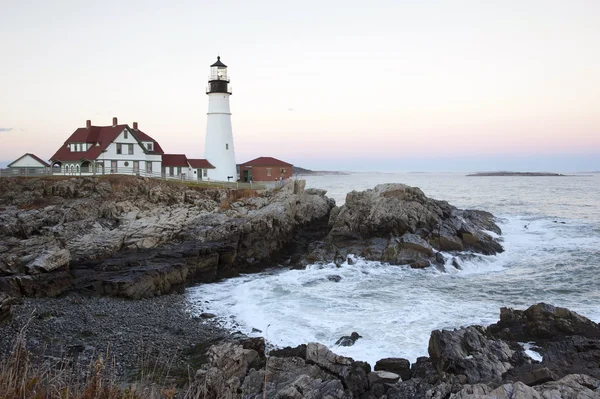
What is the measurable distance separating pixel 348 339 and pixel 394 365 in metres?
2.38

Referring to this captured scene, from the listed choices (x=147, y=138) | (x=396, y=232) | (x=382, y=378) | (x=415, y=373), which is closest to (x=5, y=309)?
(x=382, y=378)

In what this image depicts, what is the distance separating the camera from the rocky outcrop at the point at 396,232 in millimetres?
25531

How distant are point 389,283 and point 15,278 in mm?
15362

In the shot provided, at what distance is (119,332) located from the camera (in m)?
14.6

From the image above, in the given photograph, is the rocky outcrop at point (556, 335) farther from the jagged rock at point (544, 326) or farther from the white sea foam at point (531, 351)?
the white sea foam at point (531, 351)

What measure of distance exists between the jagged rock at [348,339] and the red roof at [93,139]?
30.2 m

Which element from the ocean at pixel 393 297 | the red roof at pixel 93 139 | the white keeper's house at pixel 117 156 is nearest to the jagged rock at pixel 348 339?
the ocean at pixel 393 297

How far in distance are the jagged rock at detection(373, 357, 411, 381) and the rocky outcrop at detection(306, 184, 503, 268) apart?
1272 cm

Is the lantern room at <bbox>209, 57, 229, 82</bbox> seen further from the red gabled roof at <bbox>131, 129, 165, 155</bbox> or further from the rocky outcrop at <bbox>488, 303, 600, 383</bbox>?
the rocky outcrop at <bbox>488, 303, 600, 383</bbox>

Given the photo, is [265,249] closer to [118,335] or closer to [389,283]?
[389,283]

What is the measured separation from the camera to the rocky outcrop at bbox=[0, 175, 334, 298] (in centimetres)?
1900

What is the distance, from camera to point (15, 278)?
17.9 m

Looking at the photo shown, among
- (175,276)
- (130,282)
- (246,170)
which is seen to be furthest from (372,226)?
(246,170)

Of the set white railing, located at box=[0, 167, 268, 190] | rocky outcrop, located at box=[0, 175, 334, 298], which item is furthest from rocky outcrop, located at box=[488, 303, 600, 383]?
white railing, located at box=[0, 167, 268, 190]
